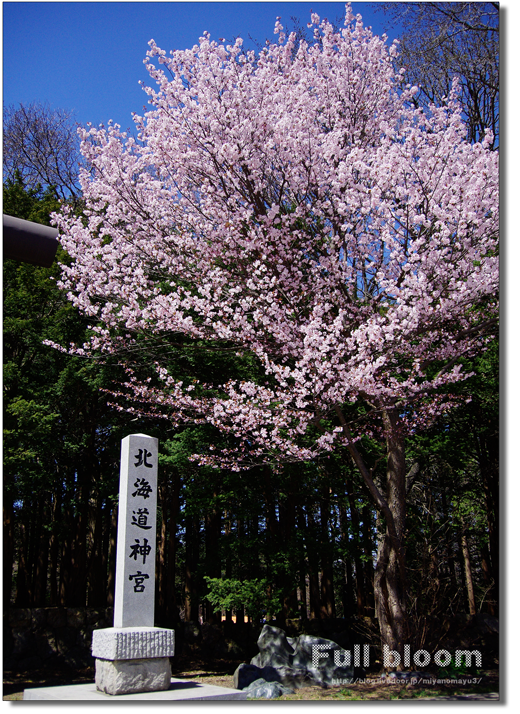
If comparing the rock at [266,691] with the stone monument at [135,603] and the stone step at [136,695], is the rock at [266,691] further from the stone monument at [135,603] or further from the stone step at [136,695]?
the stone monument at [135,603]

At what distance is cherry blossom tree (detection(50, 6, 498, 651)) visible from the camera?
588 cm

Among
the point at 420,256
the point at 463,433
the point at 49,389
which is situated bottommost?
the point at 463,433

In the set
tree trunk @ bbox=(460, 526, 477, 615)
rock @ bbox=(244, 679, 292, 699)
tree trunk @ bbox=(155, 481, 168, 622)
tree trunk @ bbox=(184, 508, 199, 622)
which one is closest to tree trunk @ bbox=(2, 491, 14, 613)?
tree trunk @ bbox=(155, 481, 168, 622)

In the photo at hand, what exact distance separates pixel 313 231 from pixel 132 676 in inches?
221

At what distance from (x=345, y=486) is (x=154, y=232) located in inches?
244

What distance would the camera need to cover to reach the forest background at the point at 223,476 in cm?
913

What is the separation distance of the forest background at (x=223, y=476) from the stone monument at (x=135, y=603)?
430 centimetres

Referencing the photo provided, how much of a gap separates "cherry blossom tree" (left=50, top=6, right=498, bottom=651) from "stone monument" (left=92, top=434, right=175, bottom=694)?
5.64 feet

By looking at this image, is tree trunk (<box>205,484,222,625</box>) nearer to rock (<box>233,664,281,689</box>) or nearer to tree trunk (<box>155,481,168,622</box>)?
tree trunk (<box>155,481,168,622</box>)

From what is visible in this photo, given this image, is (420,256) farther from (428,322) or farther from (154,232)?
(154,232)

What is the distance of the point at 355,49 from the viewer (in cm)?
692

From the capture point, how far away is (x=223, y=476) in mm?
10430
